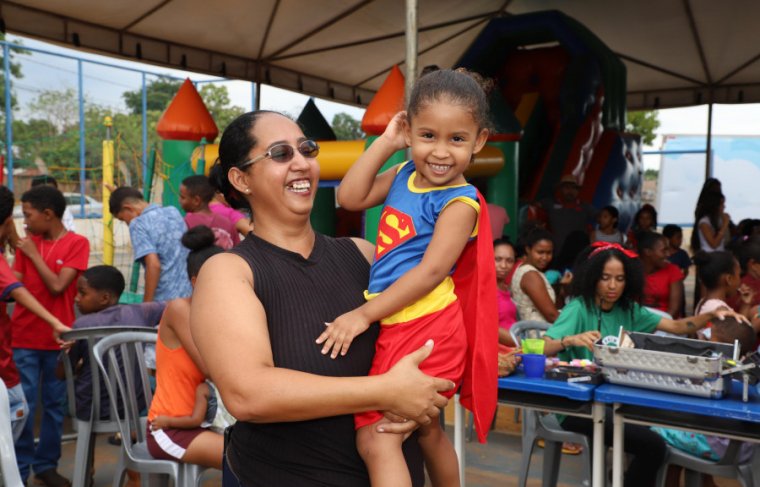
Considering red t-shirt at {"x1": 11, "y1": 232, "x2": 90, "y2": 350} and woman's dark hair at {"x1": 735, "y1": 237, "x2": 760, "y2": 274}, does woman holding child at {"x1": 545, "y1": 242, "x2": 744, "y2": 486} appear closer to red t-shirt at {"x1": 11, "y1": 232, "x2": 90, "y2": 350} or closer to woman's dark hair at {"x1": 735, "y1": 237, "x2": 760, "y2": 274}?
woman's dark hair at {"x1": 735, "y1": 237, "x2": 760, "y2": 274}

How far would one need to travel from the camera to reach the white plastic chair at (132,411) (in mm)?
3158

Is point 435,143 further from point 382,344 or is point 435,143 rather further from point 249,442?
point 249,442

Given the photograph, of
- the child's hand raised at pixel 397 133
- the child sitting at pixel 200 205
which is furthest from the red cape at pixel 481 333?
the child sitting at pixel 200 205

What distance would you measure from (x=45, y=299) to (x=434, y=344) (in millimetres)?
3340

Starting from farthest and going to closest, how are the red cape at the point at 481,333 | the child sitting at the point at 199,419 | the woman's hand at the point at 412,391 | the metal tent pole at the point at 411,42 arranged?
the metal tent pole at the point at 411,42 → the child sitting at the point at 199,419 → the red cape at the point at 481,333 → the woman's hand at the point at 412,391

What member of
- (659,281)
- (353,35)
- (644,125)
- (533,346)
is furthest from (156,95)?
(533,346)

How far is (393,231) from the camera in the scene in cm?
195

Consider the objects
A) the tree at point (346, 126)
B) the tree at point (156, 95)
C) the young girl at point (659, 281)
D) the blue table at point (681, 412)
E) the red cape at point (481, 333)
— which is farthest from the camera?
the tree at point (156, 95)

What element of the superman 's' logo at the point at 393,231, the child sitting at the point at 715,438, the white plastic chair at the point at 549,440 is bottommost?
the white plastic chair at the point at 549,440

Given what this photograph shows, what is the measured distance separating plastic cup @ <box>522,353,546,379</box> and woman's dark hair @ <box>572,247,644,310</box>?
2.36 feet

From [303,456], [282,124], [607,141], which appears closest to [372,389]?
[303,456]

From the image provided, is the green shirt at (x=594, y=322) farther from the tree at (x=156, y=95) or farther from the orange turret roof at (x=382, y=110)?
the tree at (x=156, y=95)

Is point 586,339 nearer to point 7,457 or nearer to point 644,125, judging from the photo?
point 7,457

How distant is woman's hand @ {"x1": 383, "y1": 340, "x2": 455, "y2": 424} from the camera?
60.9 inches
